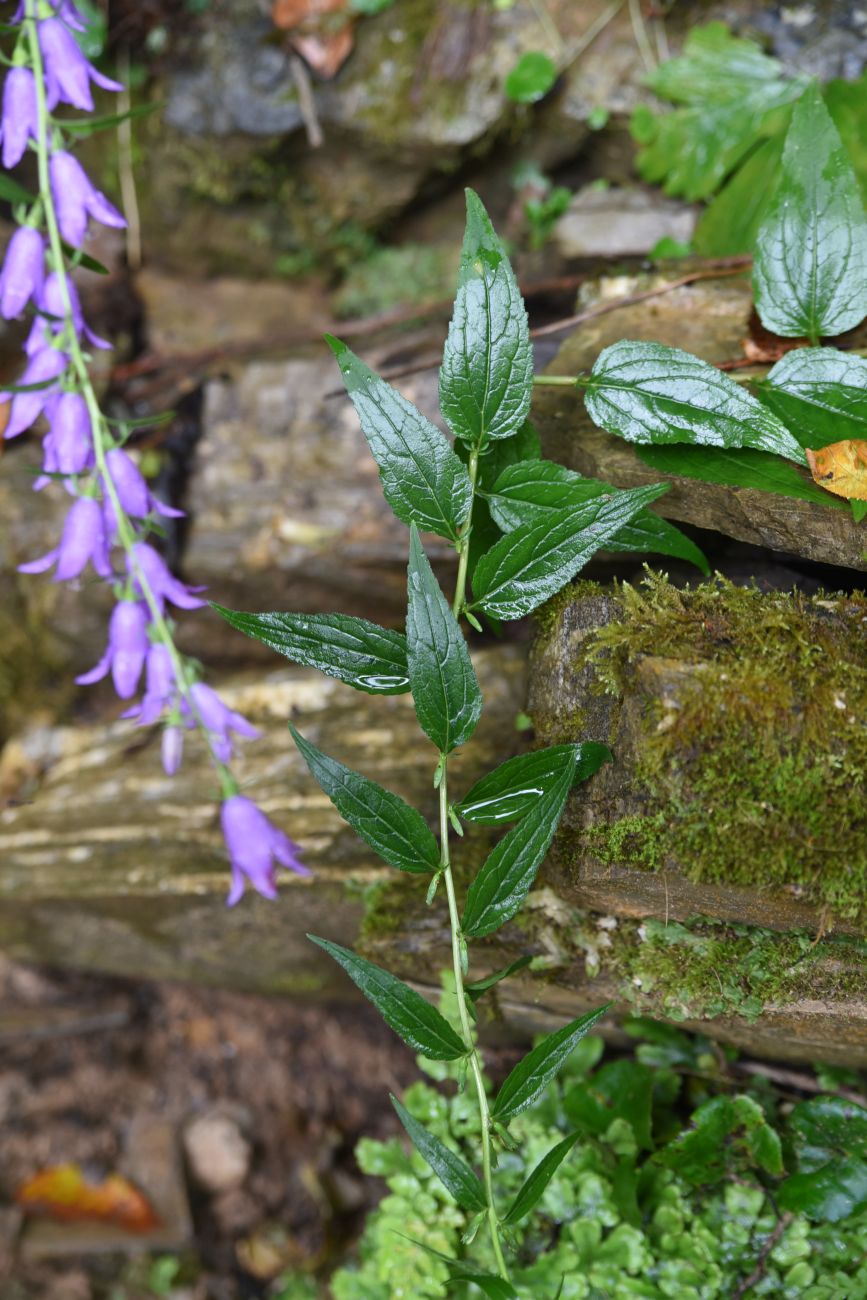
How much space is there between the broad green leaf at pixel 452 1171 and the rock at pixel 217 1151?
6.19ft

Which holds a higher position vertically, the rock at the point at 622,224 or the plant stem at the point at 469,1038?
the rock at the point at 622,224

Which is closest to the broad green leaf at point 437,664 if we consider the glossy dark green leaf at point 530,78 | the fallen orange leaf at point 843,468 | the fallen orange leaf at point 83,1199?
the fallen orange leaf at point 843,468

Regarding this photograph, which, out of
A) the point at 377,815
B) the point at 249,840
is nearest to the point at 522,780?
the point at 377,815

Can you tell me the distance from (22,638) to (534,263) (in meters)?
2.20

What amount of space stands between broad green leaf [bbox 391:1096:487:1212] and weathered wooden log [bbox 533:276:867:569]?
1.21 metres

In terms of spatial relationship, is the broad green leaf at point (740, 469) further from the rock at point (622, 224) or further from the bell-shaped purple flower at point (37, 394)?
the rock at point (622, 224)

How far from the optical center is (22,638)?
10.7ft

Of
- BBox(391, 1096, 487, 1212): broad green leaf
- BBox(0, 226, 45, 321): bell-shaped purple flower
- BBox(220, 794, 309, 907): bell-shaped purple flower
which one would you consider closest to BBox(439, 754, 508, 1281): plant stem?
BBox(391, 1096, 487, 1212): broad green leaf

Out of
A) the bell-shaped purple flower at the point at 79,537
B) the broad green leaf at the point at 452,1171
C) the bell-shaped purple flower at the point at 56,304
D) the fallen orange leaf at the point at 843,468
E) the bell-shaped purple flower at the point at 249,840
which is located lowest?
the broad green leaf at the point at 452,1171

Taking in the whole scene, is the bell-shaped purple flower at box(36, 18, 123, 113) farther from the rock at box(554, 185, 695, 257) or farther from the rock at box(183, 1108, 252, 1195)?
the rock at box(183, 1108, 252, 1195)

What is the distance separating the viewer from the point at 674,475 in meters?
1.76

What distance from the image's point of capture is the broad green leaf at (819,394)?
168 centimetres

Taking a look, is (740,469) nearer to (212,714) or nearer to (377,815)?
(377,815)

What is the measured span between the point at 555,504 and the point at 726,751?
526 millimetres
